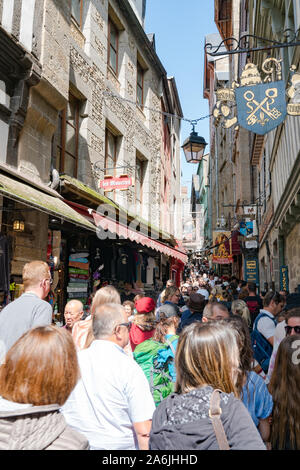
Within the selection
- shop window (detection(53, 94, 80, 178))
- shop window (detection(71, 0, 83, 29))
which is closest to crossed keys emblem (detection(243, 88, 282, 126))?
shop window (detection(53, 94, 80, 178))

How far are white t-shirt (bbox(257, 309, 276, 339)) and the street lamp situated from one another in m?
5.96

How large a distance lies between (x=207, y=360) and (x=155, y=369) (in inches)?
68.0

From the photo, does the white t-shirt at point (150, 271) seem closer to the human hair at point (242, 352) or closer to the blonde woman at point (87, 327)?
the blonde woman at point (87, 327)

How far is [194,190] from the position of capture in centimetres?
8150

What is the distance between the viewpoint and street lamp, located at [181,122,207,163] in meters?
9.54

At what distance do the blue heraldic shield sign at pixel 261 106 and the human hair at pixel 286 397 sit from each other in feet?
13.9

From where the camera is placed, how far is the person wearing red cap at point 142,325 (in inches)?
168

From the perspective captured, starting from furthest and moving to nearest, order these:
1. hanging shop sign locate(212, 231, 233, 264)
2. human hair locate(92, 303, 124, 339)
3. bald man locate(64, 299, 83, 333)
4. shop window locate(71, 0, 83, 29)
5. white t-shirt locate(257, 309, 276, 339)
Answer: hanging shop sign locate(212, 231, 233, 264), shop window locate(71, 0, 83, 29), white t-shirt locate(257, 309, 276, 339), bald man locate(64, 299, 83, 333), human hair locate(92, 303, 124, 339)

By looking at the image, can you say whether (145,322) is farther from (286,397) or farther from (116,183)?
(116,183)

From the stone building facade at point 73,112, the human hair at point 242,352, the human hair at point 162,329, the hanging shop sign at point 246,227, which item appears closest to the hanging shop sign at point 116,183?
the stone building facade at point 73,112

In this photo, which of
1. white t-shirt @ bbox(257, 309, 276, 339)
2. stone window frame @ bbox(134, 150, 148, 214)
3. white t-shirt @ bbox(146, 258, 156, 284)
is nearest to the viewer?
white t-shirt @ bbox(257, 309, 276, 339)

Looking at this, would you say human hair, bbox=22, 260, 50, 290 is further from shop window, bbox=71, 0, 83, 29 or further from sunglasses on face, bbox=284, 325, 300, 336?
shop window, bbox=71, 0, 83, 29

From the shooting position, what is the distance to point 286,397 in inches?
86.7

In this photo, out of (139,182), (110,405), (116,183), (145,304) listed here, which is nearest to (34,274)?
(145,304)
